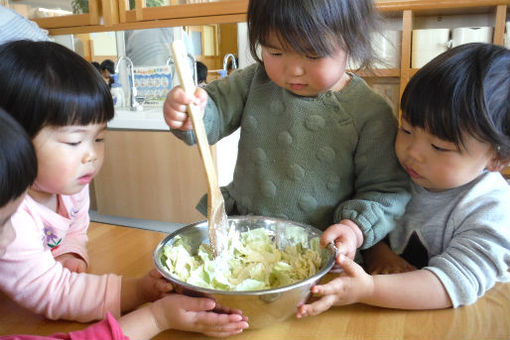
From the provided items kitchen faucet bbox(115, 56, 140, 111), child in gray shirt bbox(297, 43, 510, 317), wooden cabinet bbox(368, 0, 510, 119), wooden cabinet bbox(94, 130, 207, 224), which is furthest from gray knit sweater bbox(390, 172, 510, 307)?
kitchen faucet bbox(115, 56, 140, 111)

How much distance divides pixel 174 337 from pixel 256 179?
1.06 feet

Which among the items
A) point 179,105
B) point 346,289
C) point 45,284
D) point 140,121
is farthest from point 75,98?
point 140,121

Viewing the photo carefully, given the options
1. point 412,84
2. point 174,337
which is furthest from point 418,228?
point 174,337

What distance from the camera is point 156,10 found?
2.04 m

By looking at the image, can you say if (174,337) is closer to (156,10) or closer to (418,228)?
(418,228)

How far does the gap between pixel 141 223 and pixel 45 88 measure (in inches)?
68.4

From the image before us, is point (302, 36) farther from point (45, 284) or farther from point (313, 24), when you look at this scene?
point (45, 284)

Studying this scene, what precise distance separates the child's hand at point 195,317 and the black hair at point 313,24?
39 centimetres

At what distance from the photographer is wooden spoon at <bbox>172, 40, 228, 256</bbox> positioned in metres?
0.58

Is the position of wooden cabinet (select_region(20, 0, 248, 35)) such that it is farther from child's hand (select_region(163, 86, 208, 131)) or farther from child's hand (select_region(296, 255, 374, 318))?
child's hand (select_region(296, 255, 374, 318))

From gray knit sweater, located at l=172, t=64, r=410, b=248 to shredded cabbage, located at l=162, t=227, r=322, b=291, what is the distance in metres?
0.09

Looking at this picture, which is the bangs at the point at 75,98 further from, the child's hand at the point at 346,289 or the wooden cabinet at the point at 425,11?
the wooden cabinet at the point at 425,11

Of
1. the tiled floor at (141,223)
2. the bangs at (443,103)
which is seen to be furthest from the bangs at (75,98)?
the tiled floor at (141,223)

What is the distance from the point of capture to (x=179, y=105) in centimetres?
62
